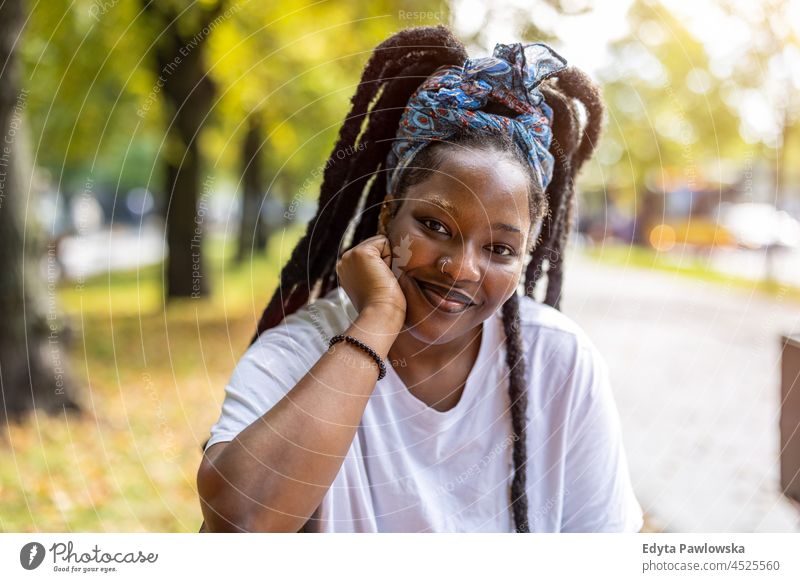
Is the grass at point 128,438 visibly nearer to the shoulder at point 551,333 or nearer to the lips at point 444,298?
the lips at point 444,298

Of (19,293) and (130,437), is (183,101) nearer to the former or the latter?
(19,293)

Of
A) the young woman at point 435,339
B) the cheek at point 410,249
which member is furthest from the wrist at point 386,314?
the cheek at point 410,249

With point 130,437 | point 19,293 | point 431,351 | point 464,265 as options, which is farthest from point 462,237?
point 19,293

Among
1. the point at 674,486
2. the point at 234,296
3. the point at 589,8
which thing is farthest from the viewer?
the point at 234,296

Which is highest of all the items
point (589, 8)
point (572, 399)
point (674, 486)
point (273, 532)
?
point (589, 8)

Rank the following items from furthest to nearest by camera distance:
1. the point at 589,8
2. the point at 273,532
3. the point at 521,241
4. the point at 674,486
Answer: the point at 674,486 < the point at 589,8 < the point at 521,241 < the point at 273,532

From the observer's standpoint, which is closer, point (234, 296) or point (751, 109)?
point (751, 109)

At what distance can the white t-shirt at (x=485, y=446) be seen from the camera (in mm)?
1472

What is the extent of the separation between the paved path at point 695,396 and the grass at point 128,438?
196cm

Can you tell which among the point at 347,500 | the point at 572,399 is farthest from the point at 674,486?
the point at 347,500
